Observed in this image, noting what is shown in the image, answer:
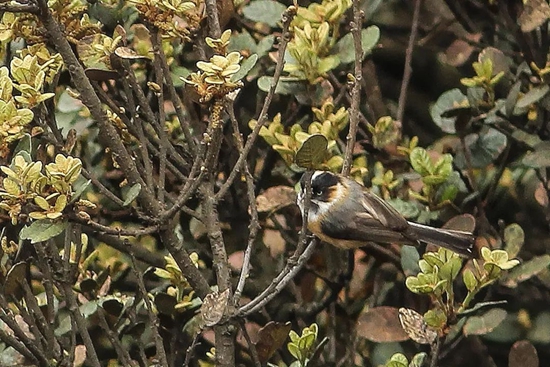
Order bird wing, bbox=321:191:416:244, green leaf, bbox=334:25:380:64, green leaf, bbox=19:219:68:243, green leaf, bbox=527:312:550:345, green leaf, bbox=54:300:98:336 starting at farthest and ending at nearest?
1. green leaf, bbox=527:312:550:345
2. bird wing, bbox=321:191:416:244
3. green leaf, bbox=334:25:380:64
4. green leaf, bbox=54:300:98:336
5. green leaf, bbox=19:219:68:243

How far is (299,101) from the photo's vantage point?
7.47 feet

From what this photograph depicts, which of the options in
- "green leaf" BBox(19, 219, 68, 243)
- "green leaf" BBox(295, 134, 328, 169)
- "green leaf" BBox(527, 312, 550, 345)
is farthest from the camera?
"green leaf" BBox(527, 312, 550, 345)

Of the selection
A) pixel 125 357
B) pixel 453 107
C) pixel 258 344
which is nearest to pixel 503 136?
pixel 453 107

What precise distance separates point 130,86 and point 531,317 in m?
1.46

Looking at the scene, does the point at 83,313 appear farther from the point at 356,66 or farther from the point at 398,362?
the point at 356,66

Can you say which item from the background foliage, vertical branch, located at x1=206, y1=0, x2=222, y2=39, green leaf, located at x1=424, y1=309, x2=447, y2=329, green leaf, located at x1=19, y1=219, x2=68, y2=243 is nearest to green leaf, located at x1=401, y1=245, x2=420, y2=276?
the background foliage

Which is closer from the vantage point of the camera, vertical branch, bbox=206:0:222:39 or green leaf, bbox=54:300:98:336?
vertical branch, bbox=206:0:222:39

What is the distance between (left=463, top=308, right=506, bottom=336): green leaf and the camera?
2.01 m

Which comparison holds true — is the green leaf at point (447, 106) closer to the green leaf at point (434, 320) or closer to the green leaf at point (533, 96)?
the green leaf at point (533, 96)

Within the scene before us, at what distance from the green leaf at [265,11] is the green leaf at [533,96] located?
0.58m

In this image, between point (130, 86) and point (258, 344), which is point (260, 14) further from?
point (258, 344)

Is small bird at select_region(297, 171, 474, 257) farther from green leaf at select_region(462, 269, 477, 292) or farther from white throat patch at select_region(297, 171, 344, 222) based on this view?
green leaf at select_region(462, 269, 477, 292)

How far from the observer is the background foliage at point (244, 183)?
1.71 m

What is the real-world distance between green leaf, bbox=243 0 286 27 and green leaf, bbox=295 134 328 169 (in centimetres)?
66
